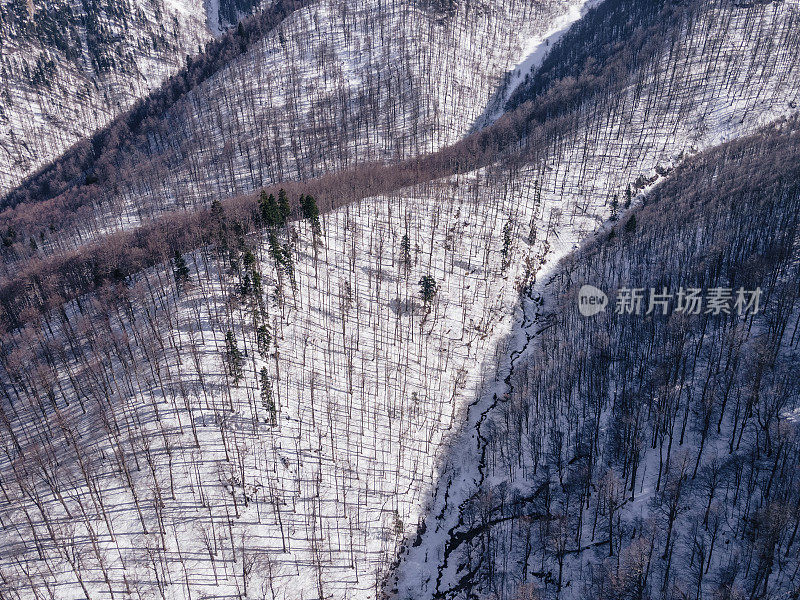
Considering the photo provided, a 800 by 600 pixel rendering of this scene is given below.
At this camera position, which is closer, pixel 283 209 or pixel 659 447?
pixel 659 447

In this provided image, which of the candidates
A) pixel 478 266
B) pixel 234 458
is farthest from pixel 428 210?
pixel 234 458

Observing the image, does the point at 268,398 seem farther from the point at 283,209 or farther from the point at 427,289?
the point at 283,209

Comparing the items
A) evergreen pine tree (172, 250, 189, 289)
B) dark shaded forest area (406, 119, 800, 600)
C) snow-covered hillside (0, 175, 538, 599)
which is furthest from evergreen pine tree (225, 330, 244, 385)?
dark shaded forest area (406, 119, 800, 600)

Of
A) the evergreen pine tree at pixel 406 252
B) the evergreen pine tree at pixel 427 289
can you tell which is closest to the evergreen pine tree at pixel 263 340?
the evergreen pine tree at pixel 427 289

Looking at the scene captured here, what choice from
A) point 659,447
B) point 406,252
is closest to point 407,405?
point 659,447

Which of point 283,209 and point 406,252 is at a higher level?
point 283,209

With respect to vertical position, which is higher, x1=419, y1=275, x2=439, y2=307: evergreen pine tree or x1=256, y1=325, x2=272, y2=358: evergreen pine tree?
x1=419, y1=275, x2=439, y2=307: evergreen pine tree

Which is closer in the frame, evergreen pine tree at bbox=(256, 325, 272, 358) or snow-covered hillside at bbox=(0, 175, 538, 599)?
snow-covered hillside at bbox=(0, 175, 538, 599)

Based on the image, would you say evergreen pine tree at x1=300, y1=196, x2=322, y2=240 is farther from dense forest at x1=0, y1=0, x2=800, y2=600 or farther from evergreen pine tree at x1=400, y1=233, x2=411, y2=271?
evergreen pine tree at x1=400, y1=233, x2=411, y2=271

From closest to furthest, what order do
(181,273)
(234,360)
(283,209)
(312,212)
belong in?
(234,360)
(181,273)
(283,209)
(312,212)

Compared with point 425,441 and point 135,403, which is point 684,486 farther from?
point 135,403

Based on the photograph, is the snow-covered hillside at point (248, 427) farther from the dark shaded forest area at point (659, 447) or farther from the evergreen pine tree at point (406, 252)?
the dark shaded forest area at point (659, 447)
